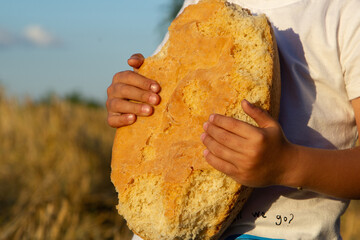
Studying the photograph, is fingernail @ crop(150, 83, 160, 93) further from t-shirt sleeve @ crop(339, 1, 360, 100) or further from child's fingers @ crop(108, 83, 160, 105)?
t-shirt sleeve @ crop(339, 1, 360, 100)

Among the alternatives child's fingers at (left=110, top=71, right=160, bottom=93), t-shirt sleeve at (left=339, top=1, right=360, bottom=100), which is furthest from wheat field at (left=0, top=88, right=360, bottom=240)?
t-shirt sleeve at (left=339, top=1, right=360, bottom=100)

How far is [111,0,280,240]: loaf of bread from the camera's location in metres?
1.45

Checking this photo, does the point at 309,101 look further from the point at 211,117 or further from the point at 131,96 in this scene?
the point at 131,96

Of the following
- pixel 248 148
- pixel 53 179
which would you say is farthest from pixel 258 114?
pixel 53 179

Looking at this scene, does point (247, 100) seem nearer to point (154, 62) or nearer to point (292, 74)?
point (292, 74)

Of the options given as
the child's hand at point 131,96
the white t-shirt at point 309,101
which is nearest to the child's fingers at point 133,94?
the child's hand at point 131,96

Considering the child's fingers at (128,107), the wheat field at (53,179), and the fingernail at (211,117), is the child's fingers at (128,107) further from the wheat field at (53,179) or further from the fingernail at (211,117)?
the wheat field at (53,179)

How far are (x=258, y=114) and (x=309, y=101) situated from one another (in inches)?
15.2

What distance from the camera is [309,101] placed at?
1.63 meters

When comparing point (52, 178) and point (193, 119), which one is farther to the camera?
point (52, 178)

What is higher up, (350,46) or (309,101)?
(350,46)

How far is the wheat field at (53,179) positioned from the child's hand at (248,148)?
352 centimetres

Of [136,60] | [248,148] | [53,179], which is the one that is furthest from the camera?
[53,179]

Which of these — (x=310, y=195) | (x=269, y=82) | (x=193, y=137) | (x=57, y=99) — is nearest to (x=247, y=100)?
(x=269, y=82)
